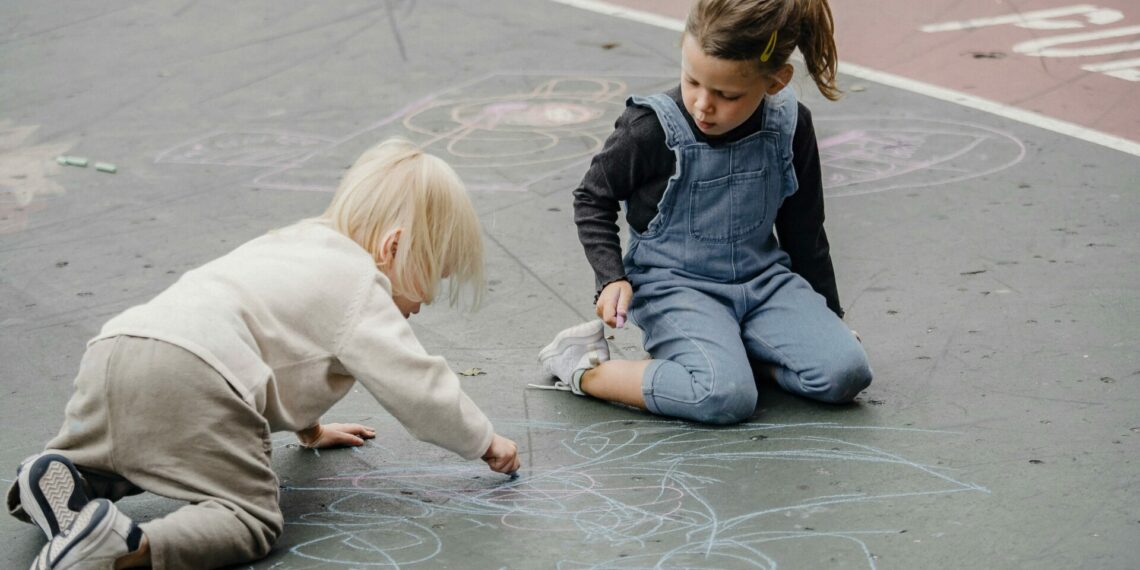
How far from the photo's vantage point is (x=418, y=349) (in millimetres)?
2535

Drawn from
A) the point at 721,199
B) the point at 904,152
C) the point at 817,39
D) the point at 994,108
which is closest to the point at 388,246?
the point at 721,199

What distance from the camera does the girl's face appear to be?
2.93m

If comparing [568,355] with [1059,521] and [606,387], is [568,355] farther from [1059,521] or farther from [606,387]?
[1059,521]

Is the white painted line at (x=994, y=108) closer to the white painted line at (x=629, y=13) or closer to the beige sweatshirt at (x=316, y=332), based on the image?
the white painted line at (x=629, y=13)

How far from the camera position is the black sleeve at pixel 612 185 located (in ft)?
10.3

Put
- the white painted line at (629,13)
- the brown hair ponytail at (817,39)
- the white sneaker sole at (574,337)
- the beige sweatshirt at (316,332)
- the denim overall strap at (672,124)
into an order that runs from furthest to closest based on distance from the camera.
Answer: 1. the white painted line at (629,13)
2. the white sneaker sole at (574,337)
3. the denim overall strap at (672,124)
4. the brown hair ponytail at (817,39)
5. the beige sweatshirt at (316,332)

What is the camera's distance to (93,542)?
2213mm

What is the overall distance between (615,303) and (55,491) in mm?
1308

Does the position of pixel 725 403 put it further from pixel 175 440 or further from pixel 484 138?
pixel 484 138

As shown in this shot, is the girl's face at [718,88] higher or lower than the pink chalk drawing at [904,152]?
higher

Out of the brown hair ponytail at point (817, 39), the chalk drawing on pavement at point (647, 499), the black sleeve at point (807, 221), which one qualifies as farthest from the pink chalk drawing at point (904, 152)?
the chalk drawing on pavement at point (647, 499)

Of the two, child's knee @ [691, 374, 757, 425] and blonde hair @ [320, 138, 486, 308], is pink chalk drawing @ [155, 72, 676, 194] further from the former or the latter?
blonde hair @ [320, 138, 486, 308]

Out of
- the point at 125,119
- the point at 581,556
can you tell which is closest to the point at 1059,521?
the point at 581,556

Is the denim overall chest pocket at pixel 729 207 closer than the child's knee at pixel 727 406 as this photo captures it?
No
